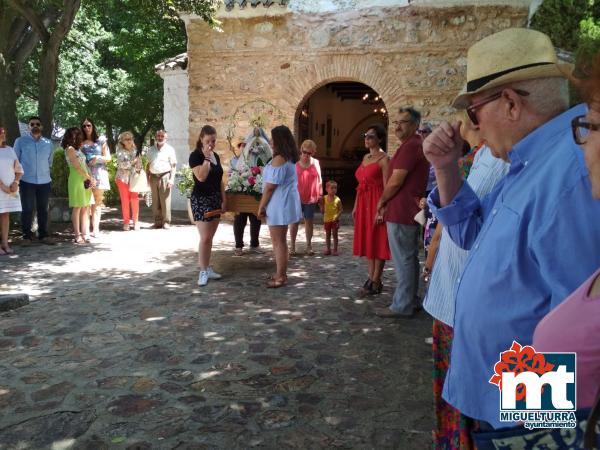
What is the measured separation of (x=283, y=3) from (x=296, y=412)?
996 centimetres

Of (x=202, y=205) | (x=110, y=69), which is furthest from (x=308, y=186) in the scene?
(x=110, y=69)

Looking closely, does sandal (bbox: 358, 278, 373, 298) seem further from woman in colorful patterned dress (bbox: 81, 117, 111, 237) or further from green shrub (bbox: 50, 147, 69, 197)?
green shrub (bbox: 50, 147, 69, 197)

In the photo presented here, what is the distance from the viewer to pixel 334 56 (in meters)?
11.3

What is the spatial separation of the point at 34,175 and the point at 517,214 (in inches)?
353

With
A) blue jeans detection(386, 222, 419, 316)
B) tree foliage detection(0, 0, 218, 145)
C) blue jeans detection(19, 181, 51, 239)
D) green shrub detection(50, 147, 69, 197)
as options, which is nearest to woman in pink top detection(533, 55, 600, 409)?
blue jeans detection(386, 222, 419, 316)

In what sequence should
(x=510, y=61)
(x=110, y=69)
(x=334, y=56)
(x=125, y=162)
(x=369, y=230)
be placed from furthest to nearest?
(x=110, y=69) < (x=334, y=56) < (x=125, y=162) < (x=369, y=230) < (x=510, y=61)

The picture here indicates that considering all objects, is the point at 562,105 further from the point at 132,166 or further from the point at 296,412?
the point at 132,166

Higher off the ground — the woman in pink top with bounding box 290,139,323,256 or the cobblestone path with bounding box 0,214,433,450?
the woman in pink top with bounding box 290,139,323,256

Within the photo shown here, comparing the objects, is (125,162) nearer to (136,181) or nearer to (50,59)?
(136,181)

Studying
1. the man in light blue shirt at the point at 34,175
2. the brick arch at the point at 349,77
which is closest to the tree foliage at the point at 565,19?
the brick arch at the point at 349,77

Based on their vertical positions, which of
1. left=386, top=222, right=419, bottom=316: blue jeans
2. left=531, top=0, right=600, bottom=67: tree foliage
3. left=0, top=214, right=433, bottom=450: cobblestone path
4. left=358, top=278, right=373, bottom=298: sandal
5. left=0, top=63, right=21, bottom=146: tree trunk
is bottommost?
left=0, top=214, right=433, bottom=450: cobblestone path

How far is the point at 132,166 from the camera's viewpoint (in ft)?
33.2

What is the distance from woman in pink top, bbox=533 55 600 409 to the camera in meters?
0.91

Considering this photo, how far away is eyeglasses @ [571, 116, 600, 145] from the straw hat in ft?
1.62
